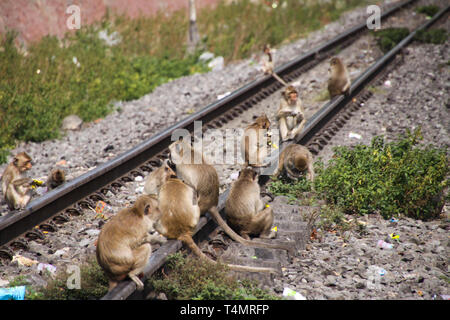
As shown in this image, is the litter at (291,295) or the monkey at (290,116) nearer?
A: the litter at (291,295)

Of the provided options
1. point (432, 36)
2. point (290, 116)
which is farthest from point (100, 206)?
point (432, 36)

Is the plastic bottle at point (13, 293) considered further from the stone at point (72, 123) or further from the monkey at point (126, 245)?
the stone at point (72, 123)

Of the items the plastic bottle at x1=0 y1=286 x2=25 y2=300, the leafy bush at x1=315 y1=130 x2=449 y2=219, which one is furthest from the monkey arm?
the leafy bush at x1=315 y1=130 x2=449 y2=219

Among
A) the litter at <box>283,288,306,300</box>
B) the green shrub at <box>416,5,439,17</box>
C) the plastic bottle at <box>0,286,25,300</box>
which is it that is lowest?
the litter at <box>283,288,306,300</box>

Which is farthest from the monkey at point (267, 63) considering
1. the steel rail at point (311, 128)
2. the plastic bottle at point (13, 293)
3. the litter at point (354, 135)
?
the plastic bottle at point (13, 293)

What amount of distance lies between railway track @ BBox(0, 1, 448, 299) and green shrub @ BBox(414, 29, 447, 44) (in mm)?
1193

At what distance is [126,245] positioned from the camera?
14.2 feet

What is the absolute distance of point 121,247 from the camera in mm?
4301

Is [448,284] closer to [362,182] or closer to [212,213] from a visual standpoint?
[362,182]

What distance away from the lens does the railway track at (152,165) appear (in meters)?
5.65

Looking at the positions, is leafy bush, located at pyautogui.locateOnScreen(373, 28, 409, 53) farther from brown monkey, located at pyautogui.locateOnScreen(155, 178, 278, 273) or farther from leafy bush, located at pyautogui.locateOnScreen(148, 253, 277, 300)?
leafy bush, located at pyautogui.locateOnScreen(148, 253, 277, 300)

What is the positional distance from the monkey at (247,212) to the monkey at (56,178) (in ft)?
8.09

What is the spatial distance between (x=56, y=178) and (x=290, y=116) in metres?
4.00

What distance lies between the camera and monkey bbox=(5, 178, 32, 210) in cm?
581
